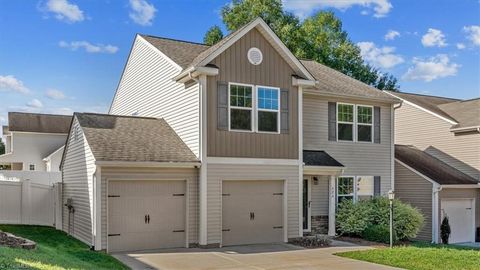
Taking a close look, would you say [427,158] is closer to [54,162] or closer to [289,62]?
[289,62]

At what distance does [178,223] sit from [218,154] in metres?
2.34

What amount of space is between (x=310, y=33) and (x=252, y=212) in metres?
22.4

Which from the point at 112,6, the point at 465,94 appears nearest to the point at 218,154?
the point at 112,6

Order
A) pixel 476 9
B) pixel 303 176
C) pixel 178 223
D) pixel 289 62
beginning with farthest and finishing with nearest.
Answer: pixel 476 9 → pixel 303 176 → pixel 289 62 → pixel 178 223

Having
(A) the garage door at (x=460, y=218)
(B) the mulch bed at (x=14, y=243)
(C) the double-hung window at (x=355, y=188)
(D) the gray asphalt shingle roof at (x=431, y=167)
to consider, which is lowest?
(A) the garage door at (x=460, y=218)

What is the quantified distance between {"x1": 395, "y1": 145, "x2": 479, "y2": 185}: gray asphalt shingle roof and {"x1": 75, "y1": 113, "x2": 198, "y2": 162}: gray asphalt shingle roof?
10.5 meters

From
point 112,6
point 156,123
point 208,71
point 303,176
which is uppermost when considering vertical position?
point 112,6

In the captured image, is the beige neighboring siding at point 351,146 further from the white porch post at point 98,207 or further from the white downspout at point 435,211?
the white porch post at point 98,207

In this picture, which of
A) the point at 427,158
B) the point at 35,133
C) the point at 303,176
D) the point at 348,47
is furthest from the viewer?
the point at 348,47

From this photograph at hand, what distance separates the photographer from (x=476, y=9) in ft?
65.8

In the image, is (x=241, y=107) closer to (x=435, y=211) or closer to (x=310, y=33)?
(x=435, y=211)

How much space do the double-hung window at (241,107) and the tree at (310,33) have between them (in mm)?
17933

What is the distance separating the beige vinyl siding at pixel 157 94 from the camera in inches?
569

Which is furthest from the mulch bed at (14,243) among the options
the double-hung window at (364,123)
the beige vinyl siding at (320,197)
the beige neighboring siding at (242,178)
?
the double-hung window at (364,123)
